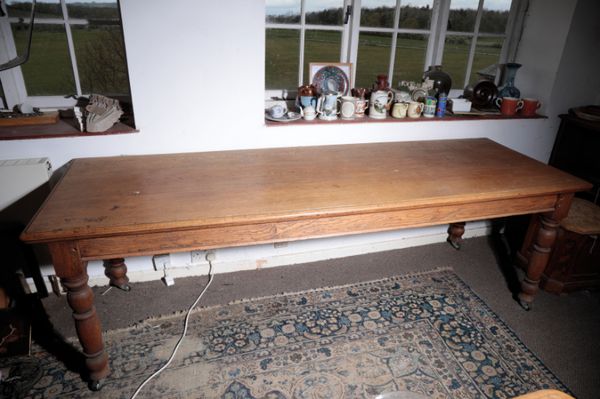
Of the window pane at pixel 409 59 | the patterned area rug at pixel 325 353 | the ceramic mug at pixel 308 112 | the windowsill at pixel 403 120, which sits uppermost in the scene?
the ceramic mug at pixel 308 112

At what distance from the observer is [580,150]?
104 inches

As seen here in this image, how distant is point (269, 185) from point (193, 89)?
0.69 meters

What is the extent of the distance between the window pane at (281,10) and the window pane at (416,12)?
2.24 ft

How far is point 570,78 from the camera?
2604mm

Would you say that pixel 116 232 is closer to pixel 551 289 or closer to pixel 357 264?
pixel 357 264

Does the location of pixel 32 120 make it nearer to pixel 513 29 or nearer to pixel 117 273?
pixel 117 273

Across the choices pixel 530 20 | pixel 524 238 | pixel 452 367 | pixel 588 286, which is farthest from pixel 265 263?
pixel 530 20

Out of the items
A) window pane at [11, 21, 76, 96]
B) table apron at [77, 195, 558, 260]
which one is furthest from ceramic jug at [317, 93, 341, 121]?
window pane at [11, 21, 76, 96]

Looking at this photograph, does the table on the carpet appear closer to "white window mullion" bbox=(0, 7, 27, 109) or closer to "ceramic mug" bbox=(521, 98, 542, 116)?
"white window mullion" bbox=(0, 7, 27, 109)

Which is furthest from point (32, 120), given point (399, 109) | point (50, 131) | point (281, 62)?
point (281, 62)

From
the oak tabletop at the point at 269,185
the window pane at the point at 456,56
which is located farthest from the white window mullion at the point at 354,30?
the window pane at the point at 456,56

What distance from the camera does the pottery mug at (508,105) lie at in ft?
8.52

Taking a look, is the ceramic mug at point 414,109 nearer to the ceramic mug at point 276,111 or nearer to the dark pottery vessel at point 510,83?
the dark pottery vessel at point 510,83

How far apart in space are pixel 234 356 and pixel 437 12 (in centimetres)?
245
